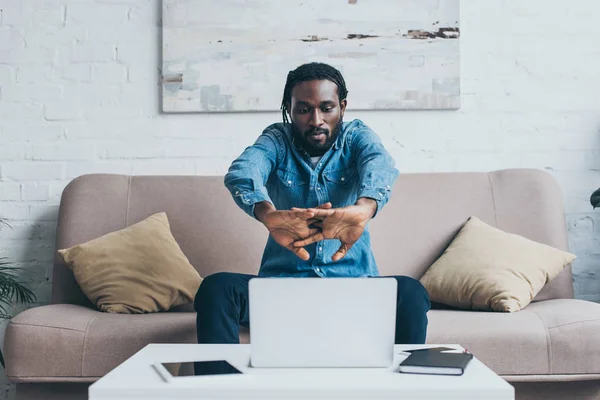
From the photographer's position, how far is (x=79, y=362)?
203 centimetres

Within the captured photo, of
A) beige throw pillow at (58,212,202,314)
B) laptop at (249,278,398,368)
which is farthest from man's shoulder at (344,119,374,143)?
laptop at (249,278,398,368)

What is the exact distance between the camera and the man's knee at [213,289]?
1.78 m

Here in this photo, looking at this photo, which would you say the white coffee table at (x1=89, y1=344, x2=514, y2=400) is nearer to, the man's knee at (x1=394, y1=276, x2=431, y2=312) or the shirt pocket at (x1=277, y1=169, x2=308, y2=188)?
the man's knee at (x1=394, y1=276, x2=431, y2=312)

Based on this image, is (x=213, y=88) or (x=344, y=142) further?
(x=213, y=88)

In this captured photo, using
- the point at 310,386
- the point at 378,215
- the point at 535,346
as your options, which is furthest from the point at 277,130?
the point at 310,386

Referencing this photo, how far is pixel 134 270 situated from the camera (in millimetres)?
2387

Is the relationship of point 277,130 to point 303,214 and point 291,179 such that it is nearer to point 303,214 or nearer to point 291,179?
point 291,179

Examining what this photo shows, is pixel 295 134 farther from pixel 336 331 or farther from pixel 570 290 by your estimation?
pixel 570 290

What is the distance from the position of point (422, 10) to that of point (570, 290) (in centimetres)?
126

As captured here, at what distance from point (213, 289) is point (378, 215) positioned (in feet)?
3.28

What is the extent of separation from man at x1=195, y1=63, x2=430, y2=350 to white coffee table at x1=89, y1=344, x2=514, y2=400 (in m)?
0.53

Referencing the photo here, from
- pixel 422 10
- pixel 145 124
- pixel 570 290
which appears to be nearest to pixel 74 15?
pixel 145 124

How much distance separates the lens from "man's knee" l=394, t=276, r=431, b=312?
182cm

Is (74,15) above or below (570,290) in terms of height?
above
